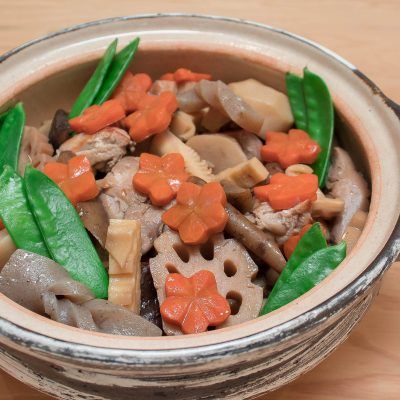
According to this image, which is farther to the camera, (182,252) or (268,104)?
(268,104)

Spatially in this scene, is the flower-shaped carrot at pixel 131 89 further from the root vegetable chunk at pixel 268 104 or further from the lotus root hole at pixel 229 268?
the lotus root hole at pixel 229 268

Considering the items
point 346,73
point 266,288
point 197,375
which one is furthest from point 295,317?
point 346,73

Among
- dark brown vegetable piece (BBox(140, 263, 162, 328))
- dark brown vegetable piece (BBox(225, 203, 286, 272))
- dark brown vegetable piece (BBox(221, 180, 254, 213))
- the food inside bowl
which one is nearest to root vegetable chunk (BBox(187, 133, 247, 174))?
the food inside bowl

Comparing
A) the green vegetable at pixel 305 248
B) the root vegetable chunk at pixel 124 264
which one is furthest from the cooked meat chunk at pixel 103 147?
the green vegetable at pixel 305 248

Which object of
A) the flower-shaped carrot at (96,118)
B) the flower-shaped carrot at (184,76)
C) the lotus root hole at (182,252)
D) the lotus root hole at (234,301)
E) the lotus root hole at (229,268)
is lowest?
the lotus root hole at (234,301)

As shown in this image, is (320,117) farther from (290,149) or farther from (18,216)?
(18,216)

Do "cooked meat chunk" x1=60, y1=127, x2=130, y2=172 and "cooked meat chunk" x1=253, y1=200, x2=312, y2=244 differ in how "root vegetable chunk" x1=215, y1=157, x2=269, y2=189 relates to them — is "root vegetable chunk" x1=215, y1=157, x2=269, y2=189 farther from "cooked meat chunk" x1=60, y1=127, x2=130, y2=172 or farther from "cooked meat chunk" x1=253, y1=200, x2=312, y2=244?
"cooked meat chunk" x1=60, y1=127, x2=130, y2=172

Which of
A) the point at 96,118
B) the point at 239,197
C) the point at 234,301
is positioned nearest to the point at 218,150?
the point at 239,197
